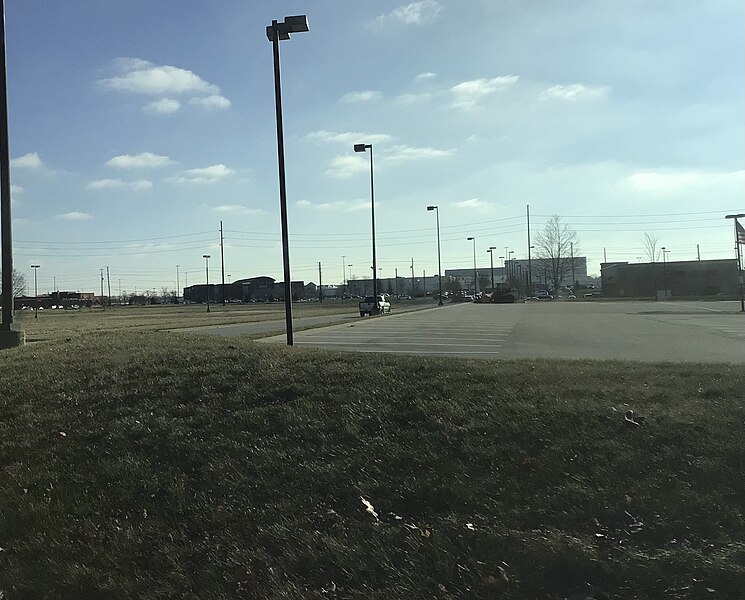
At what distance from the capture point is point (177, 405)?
701 centimetres

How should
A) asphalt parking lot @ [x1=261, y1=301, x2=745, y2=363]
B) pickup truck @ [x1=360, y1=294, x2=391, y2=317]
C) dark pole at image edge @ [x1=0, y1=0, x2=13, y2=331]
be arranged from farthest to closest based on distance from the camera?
pickup truck @ [x1=360, y1=294, x2=391, y2=317]
asphalt parking lot @ [x1=261, y1=301, x2=745, y2=363]
dark pole at image edge @ [x1=0, y1=0, x2=13, y2=331]

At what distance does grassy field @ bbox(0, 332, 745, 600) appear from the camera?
392 centimetres

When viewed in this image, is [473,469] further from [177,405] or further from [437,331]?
[437,331]

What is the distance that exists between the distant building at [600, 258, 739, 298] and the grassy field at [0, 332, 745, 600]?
3477 inches

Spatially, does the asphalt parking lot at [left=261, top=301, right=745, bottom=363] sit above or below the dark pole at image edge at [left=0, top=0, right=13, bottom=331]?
below

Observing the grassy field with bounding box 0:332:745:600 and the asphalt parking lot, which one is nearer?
the grassy field with bounding box 0:332:745:600

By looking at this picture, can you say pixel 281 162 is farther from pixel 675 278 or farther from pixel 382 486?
pixel 675 278

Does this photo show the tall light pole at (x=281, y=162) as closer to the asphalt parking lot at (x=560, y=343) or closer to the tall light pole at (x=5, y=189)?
the asphalt parking lot at (x=560, y=343)

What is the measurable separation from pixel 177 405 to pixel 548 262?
315 ft

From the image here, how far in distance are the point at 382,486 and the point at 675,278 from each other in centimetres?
9713

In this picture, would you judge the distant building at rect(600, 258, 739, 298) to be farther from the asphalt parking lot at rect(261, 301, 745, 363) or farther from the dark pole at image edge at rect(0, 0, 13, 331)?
the dark pole at image edge at rect(0, 0, 13, 331)

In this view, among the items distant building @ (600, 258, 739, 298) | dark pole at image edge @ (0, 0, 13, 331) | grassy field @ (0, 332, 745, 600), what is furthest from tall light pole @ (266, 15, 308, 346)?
distant building @ (600, 258, 739, 298)

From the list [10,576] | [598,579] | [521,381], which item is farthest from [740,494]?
[10,576]

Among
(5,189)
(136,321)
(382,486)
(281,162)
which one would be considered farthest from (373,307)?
(382,486)
